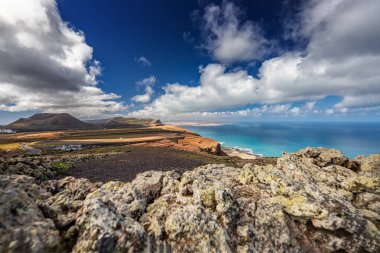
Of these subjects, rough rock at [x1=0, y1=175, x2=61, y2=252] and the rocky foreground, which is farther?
the rocky foreground

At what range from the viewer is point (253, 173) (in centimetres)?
1419

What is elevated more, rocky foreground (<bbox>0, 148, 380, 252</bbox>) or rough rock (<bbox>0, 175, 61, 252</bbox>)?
rough rock (<bbox>0, 175, 61, 252</bbox>)

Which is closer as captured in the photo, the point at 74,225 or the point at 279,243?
the point at 74,225

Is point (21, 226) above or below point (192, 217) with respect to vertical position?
above

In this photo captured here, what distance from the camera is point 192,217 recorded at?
848 centimetres

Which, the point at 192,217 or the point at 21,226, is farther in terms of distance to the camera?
the point at 192,217

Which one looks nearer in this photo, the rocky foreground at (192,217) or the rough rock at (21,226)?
the rough rock at (21,226)

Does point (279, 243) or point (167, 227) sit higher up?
point (167, 227)

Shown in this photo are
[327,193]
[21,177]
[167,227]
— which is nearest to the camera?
[167,227]

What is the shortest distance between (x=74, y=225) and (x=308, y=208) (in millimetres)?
10773

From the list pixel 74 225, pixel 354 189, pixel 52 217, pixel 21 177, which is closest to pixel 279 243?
pixel 354 189

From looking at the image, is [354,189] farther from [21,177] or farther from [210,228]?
[21,177]

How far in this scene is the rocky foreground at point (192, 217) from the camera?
6.46 m

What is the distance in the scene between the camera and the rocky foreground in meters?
6.46
